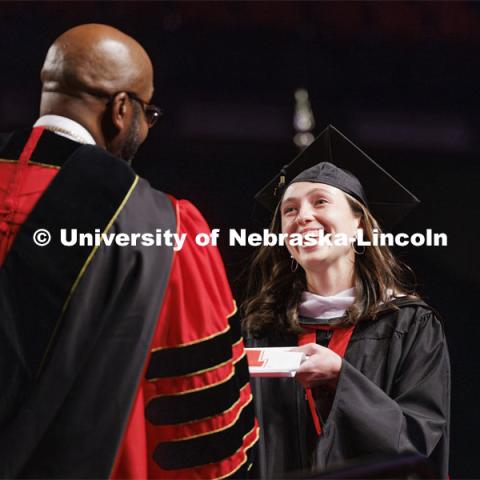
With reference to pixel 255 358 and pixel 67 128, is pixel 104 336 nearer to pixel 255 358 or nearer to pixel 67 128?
pixel 67 128

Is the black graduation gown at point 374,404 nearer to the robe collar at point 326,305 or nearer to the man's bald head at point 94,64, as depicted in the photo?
the robe collar at point 326,305

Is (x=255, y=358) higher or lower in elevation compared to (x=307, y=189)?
lower

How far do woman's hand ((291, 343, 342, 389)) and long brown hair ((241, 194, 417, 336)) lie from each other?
252 mm

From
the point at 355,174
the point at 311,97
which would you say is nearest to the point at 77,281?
the point at 355,174

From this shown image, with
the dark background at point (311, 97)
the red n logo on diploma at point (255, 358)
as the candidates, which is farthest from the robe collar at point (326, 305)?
the dark background at point (311, 97)

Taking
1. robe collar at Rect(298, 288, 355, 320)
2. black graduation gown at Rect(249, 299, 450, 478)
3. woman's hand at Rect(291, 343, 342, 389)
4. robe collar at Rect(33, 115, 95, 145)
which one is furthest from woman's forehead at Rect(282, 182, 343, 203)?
robe collar at Rect(33, 115, 95, 145)

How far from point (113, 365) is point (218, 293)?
349 mm

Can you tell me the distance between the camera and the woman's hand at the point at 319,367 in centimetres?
267

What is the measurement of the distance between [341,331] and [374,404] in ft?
1.17

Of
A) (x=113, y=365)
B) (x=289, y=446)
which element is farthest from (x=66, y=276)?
(x=289, y=446)

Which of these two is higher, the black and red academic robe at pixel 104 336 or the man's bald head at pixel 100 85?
the man's bald head at pixel 100 85

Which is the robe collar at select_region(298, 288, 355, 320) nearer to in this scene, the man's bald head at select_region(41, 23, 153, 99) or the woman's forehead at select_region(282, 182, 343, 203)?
the woman's forehead at select_region(282, 182, 343, 203)

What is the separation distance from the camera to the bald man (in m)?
1.94

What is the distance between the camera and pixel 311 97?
12.1ft
